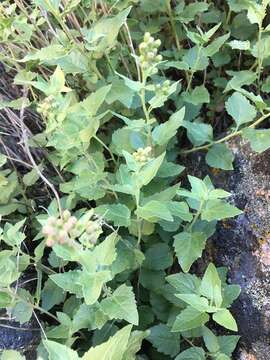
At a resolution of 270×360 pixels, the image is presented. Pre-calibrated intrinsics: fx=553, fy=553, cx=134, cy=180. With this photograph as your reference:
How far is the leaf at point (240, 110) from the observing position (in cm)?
149

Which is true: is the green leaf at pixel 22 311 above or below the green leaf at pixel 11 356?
below

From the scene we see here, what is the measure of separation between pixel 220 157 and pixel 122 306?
0.54 m

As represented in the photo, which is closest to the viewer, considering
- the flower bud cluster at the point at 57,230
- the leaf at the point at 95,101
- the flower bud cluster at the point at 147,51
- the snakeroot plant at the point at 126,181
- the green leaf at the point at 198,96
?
the flower bud cluster at the point at 57,230

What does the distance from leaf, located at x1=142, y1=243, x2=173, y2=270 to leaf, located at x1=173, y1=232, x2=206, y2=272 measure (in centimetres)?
14

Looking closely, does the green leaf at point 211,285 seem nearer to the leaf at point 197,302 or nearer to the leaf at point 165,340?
the leaf at point 197,302

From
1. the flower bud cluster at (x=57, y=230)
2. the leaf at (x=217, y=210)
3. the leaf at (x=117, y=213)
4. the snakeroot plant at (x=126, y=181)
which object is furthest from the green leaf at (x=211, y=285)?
the flower bud cluster at (x=57, y=230)

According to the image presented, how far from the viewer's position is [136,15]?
1.93m

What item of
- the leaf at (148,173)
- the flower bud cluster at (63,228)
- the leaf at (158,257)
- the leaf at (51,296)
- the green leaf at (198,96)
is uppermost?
the flower bud cluster at (63,228)

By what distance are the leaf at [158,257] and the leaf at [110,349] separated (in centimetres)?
40

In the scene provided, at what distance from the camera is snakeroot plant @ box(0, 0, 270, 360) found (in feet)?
4.15

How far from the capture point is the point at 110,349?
1075 mm

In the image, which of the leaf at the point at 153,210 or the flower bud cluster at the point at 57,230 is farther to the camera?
the leaf at the point at 153,210

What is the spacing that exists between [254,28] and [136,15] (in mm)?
410

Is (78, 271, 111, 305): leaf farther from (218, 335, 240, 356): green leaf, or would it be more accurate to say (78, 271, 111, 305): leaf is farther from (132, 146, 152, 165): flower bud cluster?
(218, 335, 240, 356): green leaf
